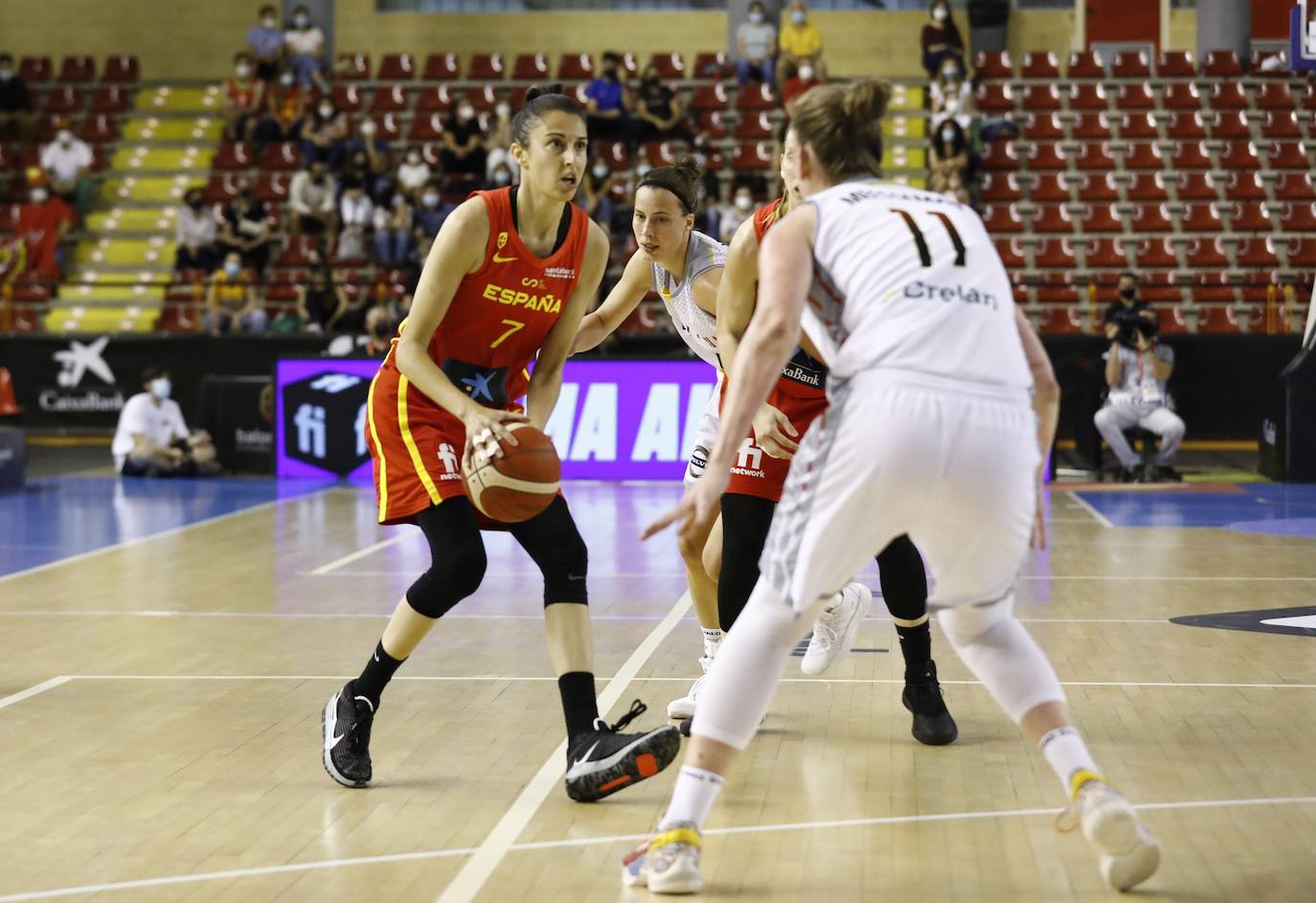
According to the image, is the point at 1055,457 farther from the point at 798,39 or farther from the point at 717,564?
the point at 717,564

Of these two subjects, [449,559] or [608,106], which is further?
[608,106]

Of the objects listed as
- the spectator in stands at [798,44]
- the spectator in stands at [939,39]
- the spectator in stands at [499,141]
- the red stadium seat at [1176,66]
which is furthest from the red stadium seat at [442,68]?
the red stadium seat at [1176,66]

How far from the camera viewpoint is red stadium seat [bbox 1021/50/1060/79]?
77.4ft

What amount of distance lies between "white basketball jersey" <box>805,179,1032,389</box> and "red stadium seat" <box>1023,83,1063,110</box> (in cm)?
2015

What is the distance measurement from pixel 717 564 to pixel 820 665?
53 centimetres

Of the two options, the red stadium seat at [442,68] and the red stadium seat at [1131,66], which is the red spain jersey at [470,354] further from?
the red stadium seat at [442,68]

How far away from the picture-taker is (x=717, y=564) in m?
5.79

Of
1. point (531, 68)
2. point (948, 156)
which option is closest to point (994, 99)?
point (948, 156)

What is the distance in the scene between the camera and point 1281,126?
22.3 m

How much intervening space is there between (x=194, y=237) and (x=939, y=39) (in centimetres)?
1020

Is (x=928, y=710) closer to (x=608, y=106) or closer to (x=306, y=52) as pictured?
(x=608, y=106)

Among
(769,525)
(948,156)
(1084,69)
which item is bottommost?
(769,525)

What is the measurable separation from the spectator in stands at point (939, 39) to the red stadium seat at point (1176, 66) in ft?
9.57

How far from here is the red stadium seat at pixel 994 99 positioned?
22.7 m
